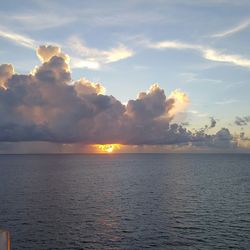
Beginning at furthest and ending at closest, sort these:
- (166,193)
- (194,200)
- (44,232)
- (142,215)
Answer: (166,193) → (194,200) → (142,215) → (44,232)

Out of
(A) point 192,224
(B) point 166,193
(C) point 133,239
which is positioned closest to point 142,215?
(A) point 192,224

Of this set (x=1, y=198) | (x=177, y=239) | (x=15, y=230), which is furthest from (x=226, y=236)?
(x=1, y=198)

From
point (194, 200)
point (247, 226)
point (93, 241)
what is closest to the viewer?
point (93, 241)

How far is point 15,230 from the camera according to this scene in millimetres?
75125

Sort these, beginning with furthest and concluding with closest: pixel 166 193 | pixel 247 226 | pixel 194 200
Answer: pixel 166 193 → pixel 194 200 → pixel 247 226

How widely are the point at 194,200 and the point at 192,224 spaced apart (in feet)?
124

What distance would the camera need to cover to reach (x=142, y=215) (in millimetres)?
91750

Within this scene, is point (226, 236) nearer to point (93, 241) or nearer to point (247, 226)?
point (247, 226)

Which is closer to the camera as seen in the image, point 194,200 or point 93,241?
point 93,241

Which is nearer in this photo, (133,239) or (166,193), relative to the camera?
(133,239)

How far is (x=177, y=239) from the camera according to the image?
69750 mm

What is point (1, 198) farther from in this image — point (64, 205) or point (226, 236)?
point (226, 236)

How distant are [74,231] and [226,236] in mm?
31043

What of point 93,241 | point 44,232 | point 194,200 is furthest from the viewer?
point 194,200
